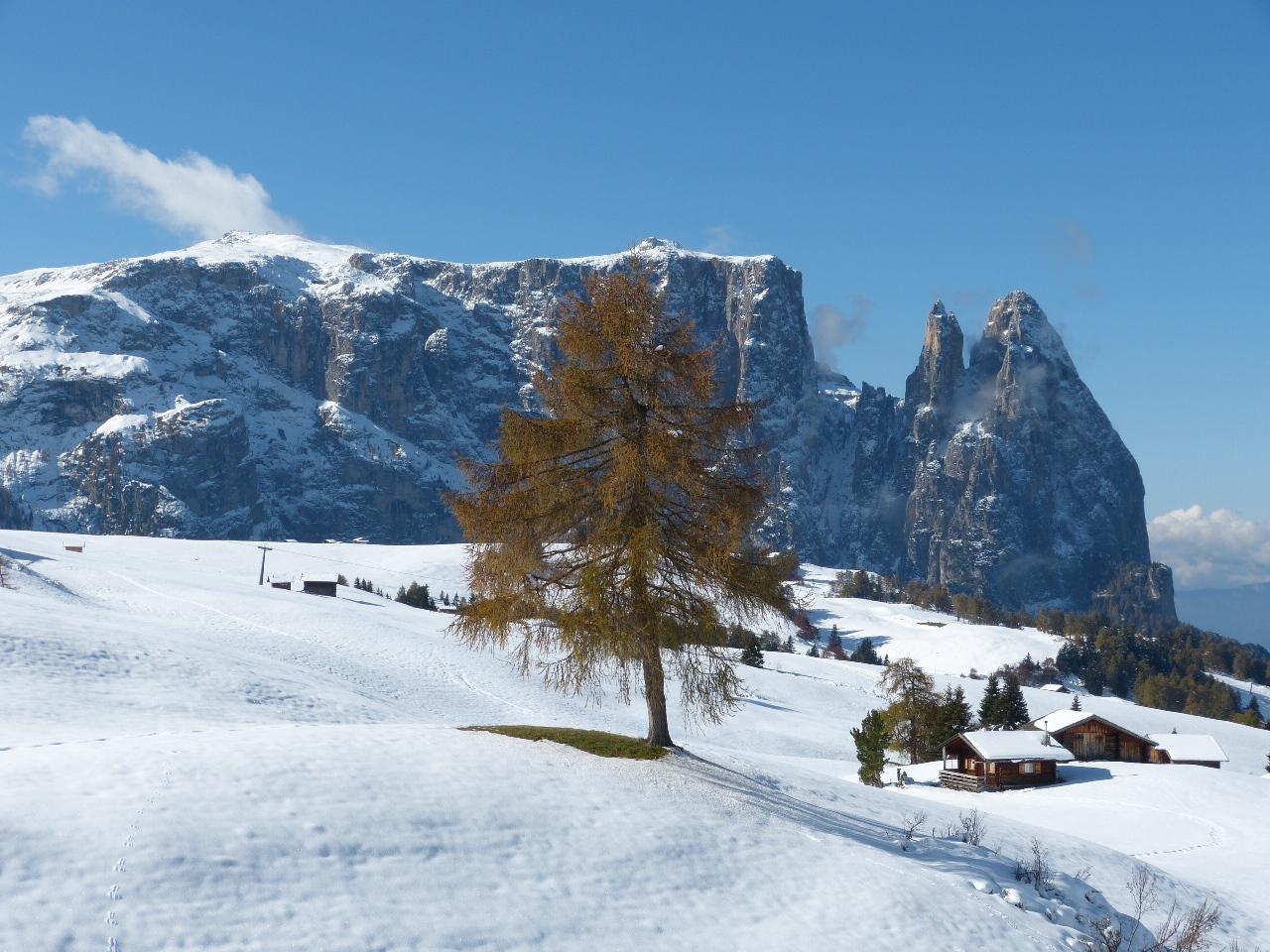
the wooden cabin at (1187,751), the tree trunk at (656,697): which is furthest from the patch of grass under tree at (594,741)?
the wooden cabin at (1187,751)

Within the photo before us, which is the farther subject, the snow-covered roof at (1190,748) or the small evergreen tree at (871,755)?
the snow-covered roof at (1190,748)

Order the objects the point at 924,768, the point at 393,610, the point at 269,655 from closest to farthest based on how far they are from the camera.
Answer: the point at 269,655
the point at 924,768
the point at 393,610

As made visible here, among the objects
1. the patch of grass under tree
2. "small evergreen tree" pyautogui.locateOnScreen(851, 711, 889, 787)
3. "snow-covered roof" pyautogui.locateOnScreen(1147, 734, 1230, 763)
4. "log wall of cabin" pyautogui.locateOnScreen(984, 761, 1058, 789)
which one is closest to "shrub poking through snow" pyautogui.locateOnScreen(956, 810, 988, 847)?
the patch of grass under tree

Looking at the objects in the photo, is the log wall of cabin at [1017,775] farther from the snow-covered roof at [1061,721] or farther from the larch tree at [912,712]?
the snow-covered roof at [1061,721]

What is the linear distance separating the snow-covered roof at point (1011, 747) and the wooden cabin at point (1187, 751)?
13076 millimetres

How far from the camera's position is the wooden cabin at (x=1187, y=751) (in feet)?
199

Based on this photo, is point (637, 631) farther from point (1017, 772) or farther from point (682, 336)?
point (1017, 772)

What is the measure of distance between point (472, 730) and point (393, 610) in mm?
63439

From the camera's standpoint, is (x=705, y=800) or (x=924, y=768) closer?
(x=705, y=800)

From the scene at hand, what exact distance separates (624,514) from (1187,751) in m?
60.0

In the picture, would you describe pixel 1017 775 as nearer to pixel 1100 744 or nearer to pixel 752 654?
pixel 1100 744

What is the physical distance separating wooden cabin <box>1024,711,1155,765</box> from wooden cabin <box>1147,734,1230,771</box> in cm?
84

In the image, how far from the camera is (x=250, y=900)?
405 inches

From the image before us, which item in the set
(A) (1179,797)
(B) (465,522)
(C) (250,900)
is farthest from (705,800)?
(A) (1179,797)
